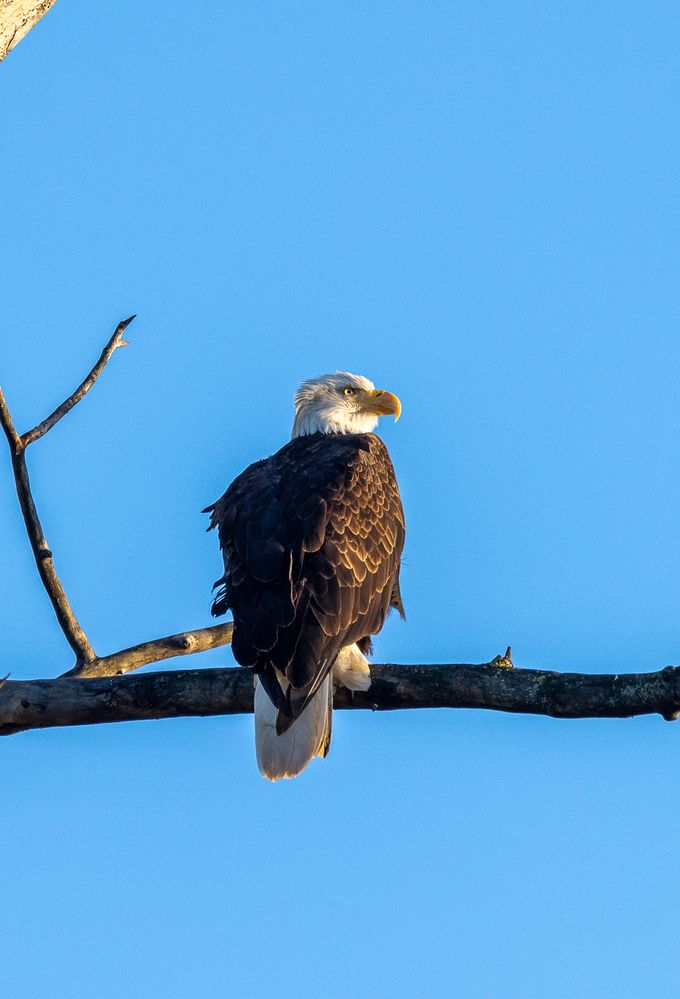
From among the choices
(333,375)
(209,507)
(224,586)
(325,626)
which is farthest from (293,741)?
(333,375)

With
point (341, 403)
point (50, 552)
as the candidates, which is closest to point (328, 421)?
point (341, 403)

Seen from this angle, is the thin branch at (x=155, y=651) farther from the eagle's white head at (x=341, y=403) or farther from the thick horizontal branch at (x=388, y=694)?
the eagle's white head at (x=341, y=403)

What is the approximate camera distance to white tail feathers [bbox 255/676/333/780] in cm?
556

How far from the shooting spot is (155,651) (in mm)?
6227

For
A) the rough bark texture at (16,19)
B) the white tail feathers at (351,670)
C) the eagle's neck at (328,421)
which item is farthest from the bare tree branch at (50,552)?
the eagle's neck at (328,421)

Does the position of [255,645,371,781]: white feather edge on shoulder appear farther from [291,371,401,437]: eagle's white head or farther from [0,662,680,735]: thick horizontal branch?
[291,371,401,437]: eagle's white head

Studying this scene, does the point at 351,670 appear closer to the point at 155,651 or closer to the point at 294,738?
the point at 294,738

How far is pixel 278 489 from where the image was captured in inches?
252

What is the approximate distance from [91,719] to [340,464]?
6.63ft

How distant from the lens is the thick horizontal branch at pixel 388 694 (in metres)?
4.47

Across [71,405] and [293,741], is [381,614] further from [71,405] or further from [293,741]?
[71,405]

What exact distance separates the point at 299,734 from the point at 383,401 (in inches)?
120

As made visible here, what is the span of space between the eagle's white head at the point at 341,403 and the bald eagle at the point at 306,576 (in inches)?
31.5

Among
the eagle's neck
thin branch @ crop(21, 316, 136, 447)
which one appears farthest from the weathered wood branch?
the eagle's neck
